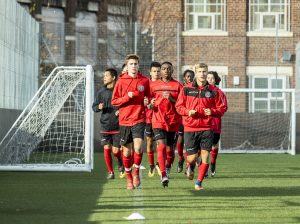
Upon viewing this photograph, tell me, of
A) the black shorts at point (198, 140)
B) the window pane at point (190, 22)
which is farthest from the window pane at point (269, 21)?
the black shorts at point (198, 140)

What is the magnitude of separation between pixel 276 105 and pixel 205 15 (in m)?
5.75

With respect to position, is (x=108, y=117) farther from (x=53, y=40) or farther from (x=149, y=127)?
(x=53, y=40)

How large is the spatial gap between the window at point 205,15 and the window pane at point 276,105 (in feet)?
15.8

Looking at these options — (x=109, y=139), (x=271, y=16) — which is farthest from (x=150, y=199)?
(x=271, y=16)

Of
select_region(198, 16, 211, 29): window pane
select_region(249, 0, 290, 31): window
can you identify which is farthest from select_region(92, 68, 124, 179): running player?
select_region(249, 0, 290, 31): window

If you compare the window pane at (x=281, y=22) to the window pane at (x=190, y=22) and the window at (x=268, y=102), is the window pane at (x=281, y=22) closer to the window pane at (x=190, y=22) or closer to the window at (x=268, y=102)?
the window pane at (x=190, y=22)

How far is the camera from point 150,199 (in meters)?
14.2

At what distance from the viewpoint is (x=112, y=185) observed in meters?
17.0

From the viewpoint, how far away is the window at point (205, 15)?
1506 inches

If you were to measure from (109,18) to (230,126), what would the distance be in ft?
→ 68.7

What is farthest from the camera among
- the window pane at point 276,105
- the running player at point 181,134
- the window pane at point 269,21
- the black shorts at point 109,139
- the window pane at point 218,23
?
the window pane at point 269,21

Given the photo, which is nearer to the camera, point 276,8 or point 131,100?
point 131,100

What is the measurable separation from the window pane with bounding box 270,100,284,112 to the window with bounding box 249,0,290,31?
15.9ft

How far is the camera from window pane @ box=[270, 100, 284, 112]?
34.0m
